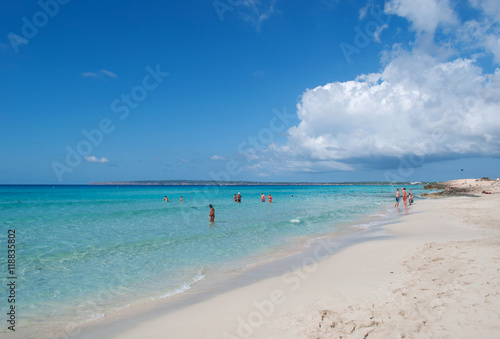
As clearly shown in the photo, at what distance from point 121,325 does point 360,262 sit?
305 inches

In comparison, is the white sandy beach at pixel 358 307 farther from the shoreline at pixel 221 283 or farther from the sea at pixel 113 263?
the sea at pixel 113 263

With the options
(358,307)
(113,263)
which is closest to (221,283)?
(358,307)

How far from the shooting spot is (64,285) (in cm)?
857

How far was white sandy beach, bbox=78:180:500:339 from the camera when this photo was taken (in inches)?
177

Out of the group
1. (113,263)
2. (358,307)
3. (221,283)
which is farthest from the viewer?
(113,263)

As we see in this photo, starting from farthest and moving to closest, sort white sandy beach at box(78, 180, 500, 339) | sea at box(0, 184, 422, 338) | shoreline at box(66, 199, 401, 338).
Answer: sea at box(0, 184, 422, 338) < shoreline at box(66, 199, 401, 338) < white sandy beach at box(78, 180, 500, 339)

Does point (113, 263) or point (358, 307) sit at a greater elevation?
point (358, 307)

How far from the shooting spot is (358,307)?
5492mm

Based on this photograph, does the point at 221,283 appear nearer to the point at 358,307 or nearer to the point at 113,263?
the point at 358,307

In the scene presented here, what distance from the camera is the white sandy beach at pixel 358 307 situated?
4.51 metres

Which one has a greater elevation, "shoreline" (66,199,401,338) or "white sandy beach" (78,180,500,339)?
"white sandy beach" (78,180,500,339)

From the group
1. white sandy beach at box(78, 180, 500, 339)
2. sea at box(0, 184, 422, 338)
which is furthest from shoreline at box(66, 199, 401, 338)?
sea at box(0, 184, 422, 338)

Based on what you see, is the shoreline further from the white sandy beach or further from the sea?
the sea

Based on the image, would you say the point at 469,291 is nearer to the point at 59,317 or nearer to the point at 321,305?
the point at 321,305
